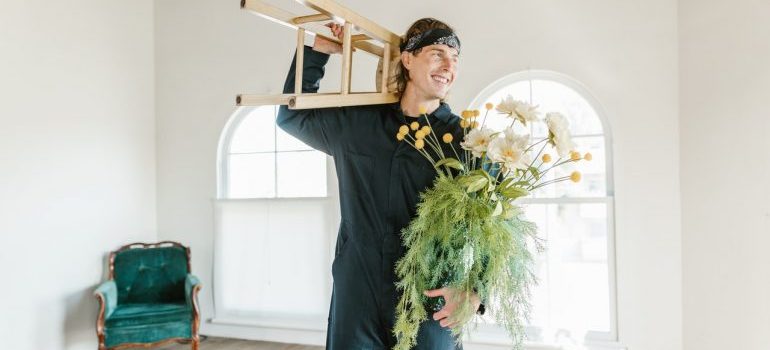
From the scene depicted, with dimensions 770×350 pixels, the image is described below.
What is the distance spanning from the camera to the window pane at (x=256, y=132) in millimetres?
4512

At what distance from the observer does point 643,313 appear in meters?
3.42

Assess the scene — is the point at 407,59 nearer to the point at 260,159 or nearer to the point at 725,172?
the point at 725,172

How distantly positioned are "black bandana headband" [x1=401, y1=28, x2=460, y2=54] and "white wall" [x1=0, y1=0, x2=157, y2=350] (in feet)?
9.85

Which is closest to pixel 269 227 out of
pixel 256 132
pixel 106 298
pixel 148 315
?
pixel 256 132

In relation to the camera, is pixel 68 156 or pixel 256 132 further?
pixel 256 132

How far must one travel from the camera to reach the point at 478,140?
1.39m

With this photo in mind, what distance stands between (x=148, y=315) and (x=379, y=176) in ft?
8.98

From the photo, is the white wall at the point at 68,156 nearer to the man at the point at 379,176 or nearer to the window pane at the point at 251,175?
the window pane at the point at 251,175

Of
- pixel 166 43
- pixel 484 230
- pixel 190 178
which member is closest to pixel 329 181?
pixel 190 178

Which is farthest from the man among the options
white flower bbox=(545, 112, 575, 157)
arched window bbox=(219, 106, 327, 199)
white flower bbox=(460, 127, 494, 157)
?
arched window bbox=(219, 106, 327, 199)

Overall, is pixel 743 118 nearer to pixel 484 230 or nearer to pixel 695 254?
pixel 695 254

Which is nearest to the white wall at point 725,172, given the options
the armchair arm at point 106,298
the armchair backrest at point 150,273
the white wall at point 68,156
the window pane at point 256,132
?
the window pane at point 256,132

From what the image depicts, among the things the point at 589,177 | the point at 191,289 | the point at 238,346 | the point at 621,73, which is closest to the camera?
the point at 621,73

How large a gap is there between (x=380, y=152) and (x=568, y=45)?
241 cm
